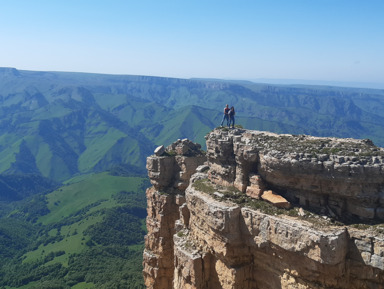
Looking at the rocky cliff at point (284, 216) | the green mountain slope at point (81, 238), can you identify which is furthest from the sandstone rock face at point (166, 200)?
the green mountain slope at point (81, 238)

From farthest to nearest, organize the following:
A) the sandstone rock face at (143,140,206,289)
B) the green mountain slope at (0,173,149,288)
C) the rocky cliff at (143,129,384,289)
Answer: the green mountain slope at (0,173,149,288)
the sandstone rock face at (143,140,206,289)
the rocky cliff at (143,129,384,289)

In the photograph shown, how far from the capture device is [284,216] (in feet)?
67.6

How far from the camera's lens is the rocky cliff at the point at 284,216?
1833 cm

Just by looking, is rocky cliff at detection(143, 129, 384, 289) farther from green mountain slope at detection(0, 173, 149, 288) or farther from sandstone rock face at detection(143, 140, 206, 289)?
green mountain slope at detection(0, 173, 149, 288)

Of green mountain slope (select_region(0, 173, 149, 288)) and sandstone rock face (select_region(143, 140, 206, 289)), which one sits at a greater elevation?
sandstone rock face (select_region(143, 140, 206, 289))

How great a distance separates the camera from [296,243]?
18.7 meters

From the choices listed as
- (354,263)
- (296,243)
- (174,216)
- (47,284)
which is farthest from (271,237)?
(47,284)

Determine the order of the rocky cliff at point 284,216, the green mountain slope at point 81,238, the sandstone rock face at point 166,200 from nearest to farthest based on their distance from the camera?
1. the rocky cliff at point 284,216
2. the sandstone rock face at point 166,200
3. the green mountain slope at point 81,238

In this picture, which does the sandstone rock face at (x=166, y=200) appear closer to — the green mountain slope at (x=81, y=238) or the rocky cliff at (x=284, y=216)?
the rocky cliff at (x=284, y=216)

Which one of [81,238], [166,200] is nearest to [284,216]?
[166,200]

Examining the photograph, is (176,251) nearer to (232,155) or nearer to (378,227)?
(232,155)

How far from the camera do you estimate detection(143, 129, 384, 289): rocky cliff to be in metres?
18.3

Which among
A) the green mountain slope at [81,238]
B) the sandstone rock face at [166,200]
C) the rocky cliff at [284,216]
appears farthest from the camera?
the green mountain slope at [81,238]

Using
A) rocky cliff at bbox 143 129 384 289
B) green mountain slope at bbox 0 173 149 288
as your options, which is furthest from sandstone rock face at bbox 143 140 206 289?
green mountain slope at bbox 0 173 149 288
